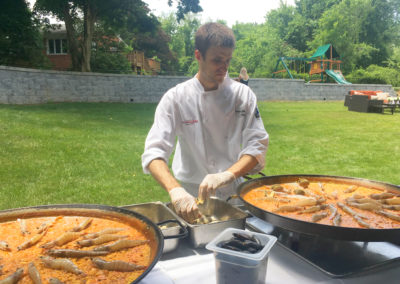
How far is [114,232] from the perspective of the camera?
138 cm

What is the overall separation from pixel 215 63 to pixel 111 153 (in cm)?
550

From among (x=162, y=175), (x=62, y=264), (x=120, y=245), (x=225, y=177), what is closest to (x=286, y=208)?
(x=225, y=177)

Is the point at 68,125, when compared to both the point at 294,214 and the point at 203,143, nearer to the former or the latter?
the point at 203,143

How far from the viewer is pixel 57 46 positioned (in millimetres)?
25688

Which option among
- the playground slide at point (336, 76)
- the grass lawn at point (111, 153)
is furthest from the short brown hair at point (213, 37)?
the playground slide at point (336, 76)

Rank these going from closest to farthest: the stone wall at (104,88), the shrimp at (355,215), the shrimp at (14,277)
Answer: the shrimp at (14,277), the shrimp at (355,215), the stone wall at (104,88)

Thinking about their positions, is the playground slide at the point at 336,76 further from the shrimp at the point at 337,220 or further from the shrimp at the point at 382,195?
the shrimp at the point at 337,220

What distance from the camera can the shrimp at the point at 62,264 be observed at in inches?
43.6

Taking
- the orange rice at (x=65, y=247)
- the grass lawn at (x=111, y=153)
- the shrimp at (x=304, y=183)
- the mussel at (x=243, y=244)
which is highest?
the mussel at (x=243, y=244)

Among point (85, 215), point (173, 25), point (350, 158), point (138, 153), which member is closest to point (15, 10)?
point (138, 153)

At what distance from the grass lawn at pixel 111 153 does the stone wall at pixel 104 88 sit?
150 cm

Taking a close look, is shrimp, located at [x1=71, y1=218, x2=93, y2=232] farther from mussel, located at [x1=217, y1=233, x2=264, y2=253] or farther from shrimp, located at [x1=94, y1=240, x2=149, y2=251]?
mussel, located at [x1=217, y1=233, x2=264, y2=253]

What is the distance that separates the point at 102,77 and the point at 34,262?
16471 mm

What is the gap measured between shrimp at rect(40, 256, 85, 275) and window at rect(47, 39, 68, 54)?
27426 millimetres
